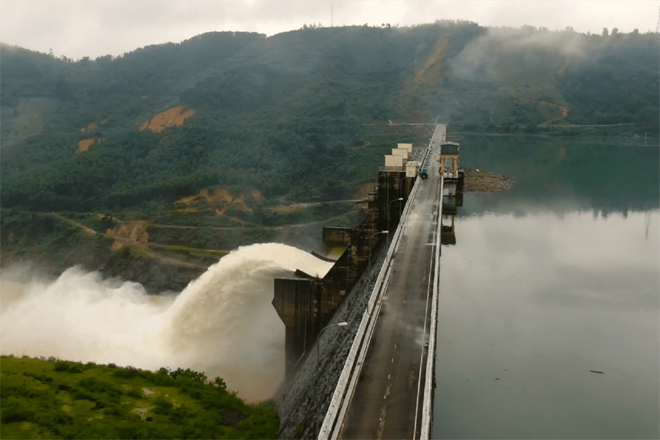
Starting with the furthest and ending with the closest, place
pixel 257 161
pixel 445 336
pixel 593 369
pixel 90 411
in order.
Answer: pixel 257 161, pixel 445 336, pixel 593 369, pixel 90 411

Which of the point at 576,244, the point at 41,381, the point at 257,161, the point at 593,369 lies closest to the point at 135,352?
the point at 41,381

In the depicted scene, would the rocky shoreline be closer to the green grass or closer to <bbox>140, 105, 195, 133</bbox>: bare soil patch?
<bbox>140, 105, 195, 133</bbox>: bare soil patch

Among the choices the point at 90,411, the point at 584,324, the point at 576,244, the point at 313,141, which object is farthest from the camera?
the point at 313,141

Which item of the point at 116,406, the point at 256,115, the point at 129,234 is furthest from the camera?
the point at 256,115

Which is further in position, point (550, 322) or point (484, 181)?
point (484, 181)

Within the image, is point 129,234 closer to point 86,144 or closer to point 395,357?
point 86,144

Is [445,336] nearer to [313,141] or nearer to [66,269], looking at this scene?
[66,269]

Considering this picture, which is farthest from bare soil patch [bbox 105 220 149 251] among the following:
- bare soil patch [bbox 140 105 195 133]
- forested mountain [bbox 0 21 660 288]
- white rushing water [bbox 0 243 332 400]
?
bare soil patch [bbox 140 105 195 133]

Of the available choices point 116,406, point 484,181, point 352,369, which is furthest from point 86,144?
point 352,369
